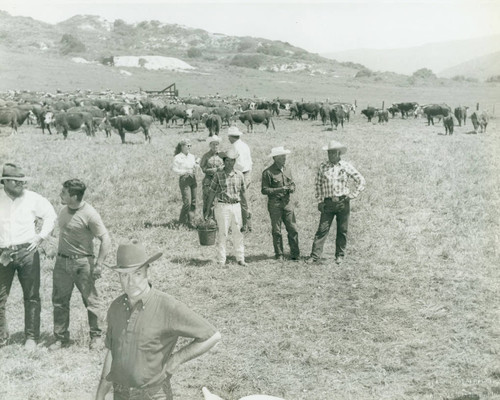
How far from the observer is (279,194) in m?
8.88

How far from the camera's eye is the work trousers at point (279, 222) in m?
8.97

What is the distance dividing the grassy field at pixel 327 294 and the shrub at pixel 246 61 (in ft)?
221

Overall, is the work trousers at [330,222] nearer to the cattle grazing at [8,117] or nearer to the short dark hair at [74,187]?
the short dark hair at [74,187]

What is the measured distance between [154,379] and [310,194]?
34.2 ft

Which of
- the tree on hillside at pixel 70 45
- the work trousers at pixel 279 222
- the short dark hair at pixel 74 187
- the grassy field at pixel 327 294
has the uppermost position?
the tree on hillside at pixel 70 45

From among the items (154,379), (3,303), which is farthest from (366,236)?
(154,379)

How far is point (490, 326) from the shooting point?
6.48 metres

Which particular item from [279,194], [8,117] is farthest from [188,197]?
[8,117]

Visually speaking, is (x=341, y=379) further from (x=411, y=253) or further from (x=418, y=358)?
(x=411, y=253)

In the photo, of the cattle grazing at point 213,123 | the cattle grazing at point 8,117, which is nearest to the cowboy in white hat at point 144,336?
Result: the cattle grazing at point 8,117

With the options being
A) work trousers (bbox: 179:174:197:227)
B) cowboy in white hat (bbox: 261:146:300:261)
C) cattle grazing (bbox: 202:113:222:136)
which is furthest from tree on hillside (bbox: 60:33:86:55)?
cowboy in white hat (bbox: 261:146:300:261)

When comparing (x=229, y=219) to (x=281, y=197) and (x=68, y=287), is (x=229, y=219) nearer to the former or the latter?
(x=281, y=197)

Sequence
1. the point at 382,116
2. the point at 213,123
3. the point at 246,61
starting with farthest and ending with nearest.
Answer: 1. the point at 246,61
2. the point at 382,116
3. the point at 213,123

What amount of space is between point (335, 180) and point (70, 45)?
62.8 m
